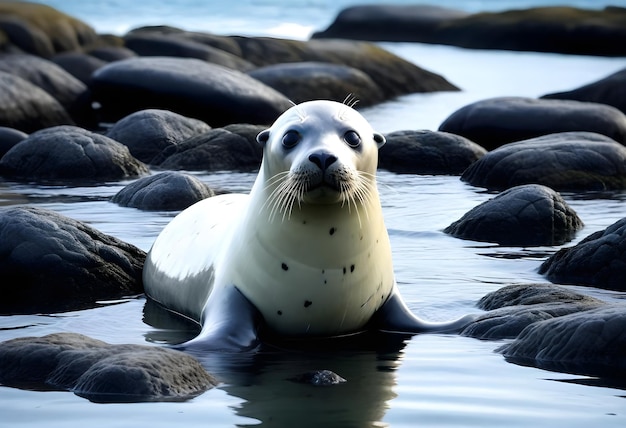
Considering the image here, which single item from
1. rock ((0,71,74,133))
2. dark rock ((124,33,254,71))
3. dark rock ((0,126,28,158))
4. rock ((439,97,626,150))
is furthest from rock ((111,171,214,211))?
dark rock ((124,33,254,71))

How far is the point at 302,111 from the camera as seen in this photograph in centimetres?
788

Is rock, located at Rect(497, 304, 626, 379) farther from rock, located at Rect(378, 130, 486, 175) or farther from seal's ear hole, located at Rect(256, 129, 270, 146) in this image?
rock, located at Rect(378, 130, 486, 175)

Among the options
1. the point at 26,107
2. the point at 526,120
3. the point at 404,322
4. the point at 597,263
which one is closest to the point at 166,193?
the point at 597,263

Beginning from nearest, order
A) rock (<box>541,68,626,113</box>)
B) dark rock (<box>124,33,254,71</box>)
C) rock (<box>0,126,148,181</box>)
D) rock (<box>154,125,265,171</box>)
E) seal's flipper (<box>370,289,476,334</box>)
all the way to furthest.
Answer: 1. seal's flipper (<box>370,289,476,334</box>)
2. rock (<box>0,126,148,181</box>)
3. rock (<box>154,125,265,171</box>)
4. rock (<box>541,68,626,113</box>)
5. dark rock (<box>124,33,254,71</box>)

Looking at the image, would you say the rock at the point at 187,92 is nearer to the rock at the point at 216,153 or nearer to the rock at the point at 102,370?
the rock at the point at 216,153

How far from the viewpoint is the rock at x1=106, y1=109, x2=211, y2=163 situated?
711 inches

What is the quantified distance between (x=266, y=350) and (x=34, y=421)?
6.25 feet

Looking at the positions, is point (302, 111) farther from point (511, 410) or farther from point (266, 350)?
point (511, 410)

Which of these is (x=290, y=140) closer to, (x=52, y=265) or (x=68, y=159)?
(x=52, y=265)

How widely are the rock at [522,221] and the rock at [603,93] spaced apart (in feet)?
40.7

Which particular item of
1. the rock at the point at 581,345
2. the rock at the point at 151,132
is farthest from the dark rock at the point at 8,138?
the rock at the point at 581,345

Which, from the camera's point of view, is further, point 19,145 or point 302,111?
point 19,145

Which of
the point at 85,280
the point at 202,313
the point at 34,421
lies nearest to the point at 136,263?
the point at 85,280

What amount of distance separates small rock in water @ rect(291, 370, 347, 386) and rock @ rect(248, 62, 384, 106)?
18741mm
